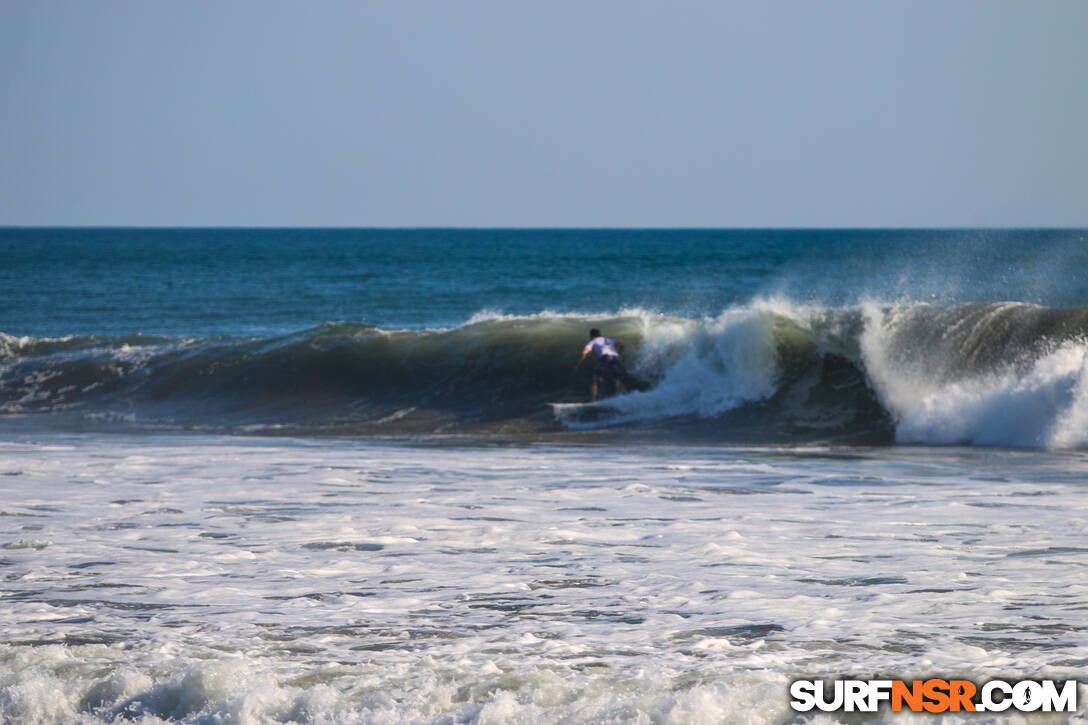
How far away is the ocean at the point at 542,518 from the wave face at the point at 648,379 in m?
0.06

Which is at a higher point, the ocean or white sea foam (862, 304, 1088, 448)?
white sea foam (862, 304, 1088, 448)

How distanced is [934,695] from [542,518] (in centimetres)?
412

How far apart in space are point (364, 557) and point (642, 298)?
3813cm

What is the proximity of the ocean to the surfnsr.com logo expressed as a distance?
0.27 feet

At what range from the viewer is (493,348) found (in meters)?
19.4

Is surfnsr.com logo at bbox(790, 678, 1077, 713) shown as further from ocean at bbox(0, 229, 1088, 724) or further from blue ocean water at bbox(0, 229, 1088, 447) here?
blue ocean water at bbox(0, 229, 1088, 447)

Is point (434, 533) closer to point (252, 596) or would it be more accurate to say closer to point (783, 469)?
point (252, 596)

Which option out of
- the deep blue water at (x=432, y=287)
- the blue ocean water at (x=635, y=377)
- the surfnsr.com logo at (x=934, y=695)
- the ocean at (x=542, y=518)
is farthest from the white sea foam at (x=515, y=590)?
the deep blue water at (x=432, y=287)

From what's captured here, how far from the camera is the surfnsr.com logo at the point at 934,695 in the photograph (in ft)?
14.2

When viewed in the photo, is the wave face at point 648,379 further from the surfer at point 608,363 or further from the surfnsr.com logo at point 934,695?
the surfnsr.com logo at point 934,695

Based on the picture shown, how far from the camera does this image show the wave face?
45.8 ft

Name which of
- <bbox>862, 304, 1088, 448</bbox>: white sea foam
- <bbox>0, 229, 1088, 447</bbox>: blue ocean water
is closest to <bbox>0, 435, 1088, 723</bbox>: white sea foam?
<bbox>862, 304, 1088, 448</bbox>: white sea foam

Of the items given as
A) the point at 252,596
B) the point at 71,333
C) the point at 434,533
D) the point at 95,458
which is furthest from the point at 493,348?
the point at 71,333

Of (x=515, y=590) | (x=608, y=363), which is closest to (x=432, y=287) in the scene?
(x=608, y=363)
